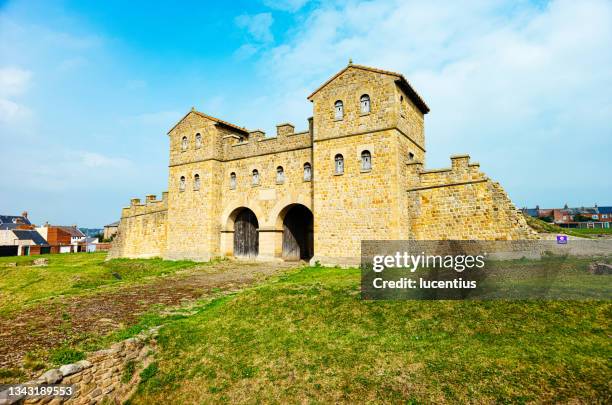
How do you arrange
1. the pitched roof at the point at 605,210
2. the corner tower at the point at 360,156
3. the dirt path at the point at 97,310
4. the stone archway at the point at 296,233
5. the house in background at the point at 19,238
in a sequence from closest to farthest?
the dirt path at the point at 97,310 < the corner tower at the point at 360,156 < the stone archway at the point at 296,233 < the house in background at the point at 19,238 < the pitched roof at the point at 605,210

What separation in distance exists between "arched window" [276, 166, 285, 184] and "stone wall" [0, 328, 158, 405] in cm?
1300

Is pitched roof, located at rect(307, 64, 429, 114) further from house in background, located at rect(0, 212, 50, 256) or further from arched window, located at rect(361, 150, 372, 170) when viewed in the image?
house in background, located at rect(0, 212, 50, 256)

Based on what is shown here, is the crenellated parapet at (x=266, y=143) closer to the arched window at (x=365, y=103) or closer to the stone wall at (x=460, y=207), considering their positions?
the arched window at (x=365, y=103)

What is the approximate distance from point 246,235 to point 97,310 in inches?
504

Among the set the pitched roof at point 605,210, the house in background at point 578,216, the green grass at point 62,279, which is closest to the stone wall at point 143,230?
the green grass at point 62,279

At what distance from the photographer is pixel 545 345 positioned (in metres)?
6.96

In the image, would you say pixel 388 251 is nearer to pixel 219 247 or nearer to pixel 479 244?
pixel 479 244

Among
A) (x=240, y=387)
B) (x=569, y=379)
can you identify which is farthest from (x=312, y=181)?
(x=569, y=379)

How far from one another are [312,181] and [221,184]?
6967 mm

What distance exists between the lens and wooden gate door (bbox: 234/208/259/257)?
22484mm

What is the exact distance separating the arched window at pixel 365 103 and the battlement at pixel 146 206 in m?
15.4

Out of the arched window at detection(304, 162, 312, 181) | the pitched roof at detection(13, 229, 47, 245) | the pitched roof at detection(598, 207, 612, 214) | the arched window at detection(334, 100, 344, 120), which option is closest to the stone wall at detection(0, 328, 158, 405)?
the arched window at detection(304, 162, 312, 181)

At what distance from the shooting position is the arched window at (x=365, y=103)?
55.2 ft

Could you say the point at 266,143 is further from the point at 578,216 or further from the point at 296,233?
the point at 578,216
